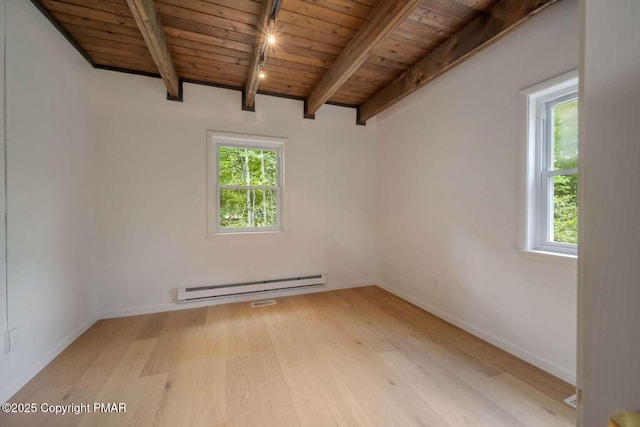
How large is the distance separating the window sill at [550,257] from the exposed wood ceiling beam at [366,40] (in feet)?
6.35

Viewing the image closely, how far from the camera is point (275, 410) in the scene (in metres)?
1.42

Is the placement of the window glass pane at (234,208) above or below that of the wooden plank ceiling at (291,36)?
below

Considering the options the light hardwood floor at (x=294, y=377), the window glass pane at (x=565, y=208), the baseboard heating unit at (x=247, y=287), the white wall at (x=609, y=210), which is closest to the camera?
the white wall at (x=609, y=210)

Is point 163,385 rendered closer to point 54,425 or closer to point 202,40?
point 54,425

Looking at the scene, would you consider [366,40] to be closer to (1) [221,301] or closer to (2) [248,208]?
(2) [248,208]

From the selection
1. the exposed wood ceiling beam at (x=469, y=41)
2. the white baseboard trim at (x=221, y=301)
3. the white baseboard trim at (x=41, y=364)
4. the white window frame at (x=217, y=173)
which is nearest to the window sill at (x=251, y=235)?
the white window frame at (x=217, y=173)

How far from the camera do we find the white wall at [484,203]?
1.70m

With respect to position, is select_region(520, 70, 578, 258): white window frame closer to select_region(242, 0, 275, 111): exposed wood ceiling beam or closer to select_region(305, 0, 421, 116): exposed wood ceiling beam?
select_region(305, 0, 421, 116): exposed wood ceiling beam

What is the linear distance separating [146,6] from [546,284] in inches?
134

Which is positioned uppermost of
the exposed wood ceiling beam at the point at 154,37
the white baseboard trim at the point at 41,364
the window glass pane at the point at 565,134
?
the exposed wood ceiling beam at the point at 154,37

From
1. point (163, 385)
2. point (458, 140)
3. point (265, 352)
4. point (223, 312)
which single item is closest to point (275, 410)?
point (265, 352)

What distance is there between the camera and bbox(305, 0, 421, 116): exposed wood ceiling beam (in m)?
1.64

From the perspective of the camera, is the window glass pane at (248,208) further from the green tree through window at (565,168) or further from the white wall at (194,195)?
the green tree through window at (565,168)

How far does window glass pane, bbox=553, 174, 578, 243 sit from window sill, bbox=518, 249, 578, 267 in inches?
6.4
